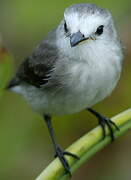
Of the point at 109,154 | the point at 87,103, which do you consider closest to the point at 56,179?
the point at 87,103

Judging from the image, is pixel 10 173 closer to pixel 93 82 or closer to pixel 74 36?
pixel 93 82

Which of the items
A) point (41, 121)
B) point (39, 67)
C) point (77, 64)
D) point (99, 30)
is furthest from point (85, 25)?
point (41, 121)

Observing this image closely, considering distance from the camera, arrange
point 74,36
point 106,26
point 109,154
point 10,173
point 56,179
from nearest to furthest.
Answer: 1. point 56,179
2. point 74,36
3. point 106,26
4. point 10,173
5. point 109,154

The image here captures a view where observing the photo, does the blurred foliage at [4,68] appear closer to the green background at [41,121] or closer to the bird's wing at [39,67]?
the bird's wing at [39,67]

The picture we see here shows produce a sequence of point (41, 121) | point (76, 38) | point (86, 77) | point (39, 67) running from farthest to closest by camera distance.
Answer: point (41, 121) → point (39, 67) → point (86, 77) → point (76, 38)

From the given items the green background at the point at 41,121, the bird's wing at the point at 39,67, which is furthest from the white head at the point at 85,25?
the green background at the point at 41,121

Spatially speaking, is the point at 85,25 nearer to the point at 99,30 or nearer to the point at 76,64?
the point at 99,30
